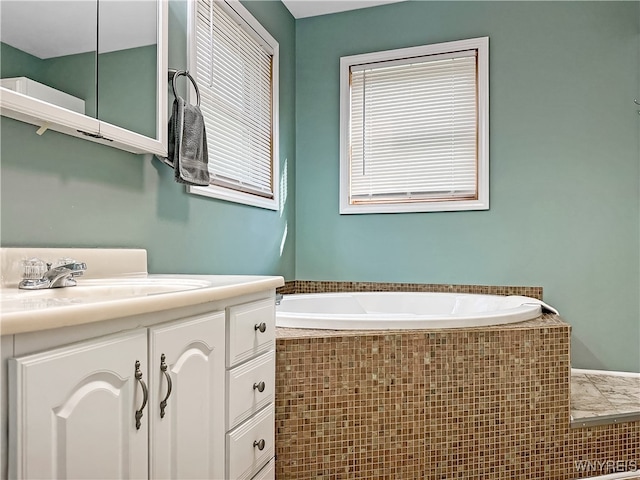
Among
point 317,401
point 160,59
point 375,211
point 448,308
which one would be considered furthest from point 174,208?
point 448,308

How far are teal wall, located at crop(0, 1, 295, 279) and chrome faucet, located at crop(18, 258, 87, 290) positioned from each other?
93 mm

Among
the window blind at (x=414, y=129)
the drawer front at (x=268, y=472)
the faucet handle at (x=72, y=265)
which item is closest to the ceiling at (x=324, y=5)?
the window blind at (x=414, y=129)

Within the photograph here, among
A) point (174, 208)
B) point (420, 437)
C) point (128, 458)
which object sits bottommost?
point (420, 437)

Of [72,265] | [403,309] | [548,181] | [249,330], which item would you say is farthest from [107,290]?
[548,181]

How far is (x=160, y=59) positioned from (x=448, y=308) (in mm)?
2156

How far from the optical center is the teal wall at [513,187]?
9.28 ft

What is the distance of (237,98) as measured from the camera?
8.95ft

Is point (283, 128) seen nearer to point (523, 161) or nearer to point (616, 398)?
point (523, 161)

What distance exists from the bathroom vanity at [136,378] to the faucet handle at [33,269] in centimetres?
3

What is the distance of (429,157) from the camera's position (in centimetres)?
323

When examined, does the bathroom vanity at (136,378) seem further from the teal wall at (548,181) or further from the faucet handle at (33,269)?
the teal wall at (548,181)

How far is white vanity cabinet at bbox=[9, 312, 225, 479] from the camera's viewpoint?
29.5 inches

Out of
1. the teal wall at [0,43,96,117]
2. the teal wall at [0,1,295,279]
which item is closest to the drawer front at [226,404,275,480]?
the teal wall at [0,1,295,279]

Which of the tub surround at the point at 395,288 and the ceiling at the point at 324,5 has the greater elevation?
the ceiling at the point at 324,5
